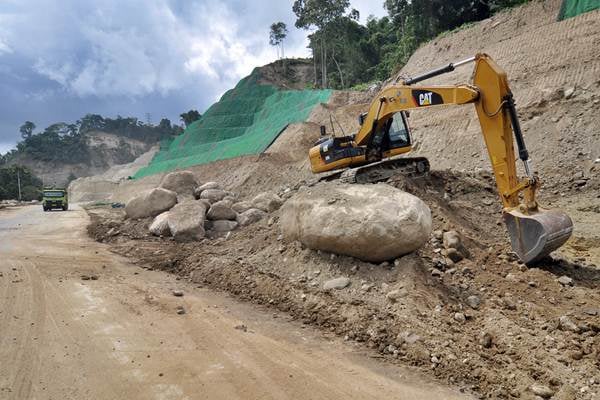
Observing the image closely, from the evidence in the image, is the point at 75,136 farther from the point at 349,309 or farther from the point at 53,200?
the point at 349,309

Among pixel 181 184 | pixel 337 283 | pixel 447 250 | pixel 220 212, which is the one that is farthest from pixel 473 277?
pixel 181 184

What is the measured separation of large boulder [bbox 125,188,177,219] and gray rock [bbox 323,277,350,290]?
7.69m

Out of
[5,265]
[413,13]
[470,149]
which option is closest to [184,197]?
[5,265]

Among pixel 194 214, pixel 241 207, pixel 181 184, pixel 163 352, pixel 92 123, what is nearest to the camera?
pixel 163 352

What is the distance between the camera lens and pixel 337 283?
5.42 m

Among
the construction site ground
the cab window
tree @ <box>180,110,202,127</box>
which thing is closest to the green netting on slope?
the construction site ground

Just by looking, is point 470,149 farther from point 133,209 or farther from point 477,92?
point 133,209

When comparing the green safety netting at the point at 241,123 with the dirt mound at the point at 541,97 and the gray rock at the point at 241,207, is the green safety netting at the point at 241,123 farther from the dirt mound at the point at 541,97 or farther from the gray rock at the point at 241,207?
the gray rock at the point at 241,207

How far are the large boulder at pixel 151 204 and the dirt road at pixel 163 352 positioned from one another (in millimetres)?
5200

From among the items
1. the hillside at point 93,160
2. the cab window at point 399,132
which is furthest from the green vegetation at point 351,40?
the hillside at point 93,160

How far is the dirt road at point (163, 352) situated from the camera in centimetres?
351

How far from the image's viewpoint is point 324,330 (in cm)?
482

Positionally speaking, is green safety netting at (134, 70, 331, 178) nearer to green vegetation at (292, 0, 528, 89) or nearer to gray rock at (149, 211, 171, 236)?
green vegetation at (292, 0, 528, 89)

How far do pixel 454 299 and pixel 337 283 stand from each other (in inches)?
57.1
